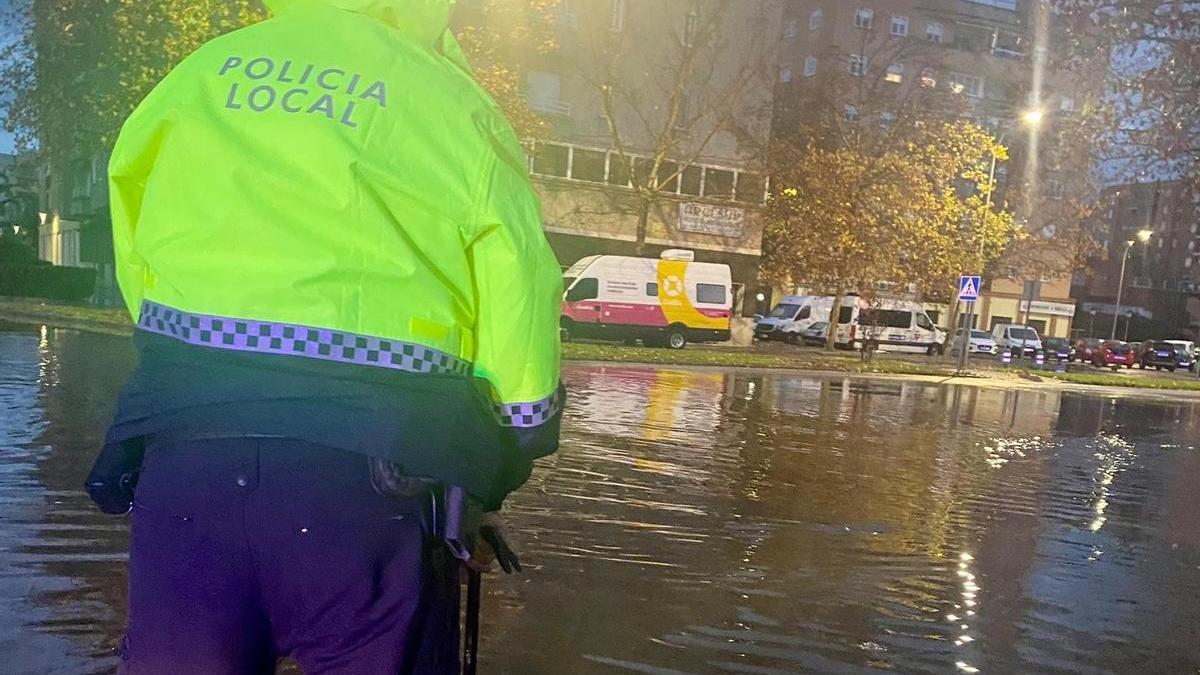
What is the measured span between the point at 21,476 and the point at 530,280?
6512mm

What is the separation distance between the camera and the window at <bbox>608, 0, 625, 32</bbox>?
32688mm

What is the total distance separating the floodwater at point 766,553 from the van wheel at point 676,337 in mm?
14635

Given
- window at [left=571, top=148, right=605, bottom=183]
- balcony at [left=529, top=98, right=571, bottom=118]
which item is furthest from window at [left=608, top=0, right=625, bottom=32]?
window at [left=571, top=148, right=605, bottom=183]

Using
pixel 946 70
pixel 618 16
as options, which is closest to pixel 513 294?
pixel 618 16

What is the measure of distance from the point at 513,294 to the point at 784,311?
40.0 m

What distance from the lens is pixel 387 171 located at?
1614mm

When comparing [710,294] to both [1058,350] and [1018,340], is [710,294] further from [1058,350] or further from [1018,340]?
[1058,350]

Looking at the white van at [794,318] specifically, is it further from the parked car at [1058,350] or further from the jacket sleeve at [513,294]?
the jacket sleeve at [513,294]

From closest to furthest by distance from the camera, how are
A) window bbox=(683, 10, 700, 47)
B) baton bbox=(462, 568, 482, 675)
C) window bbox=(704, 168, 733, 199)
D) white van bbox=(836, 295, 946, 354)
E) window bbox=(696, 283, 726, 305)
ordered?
baton bbox=(462, 568, 482, 675) < window bbox=(696, 283, 726, 305) < window bbox=(683, 10, 700, 47) < window bbox=(704, 168, 733, 199) < white van bbox=(836, 295, 946, 354)

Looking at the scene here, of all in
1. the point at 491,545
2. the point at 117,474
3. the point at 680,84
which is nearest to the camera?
the point at 117,474

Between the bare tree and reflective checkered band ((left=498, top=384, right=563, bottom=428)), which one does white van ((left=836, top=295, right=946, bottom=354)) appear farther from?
reflective checkered band ((left=498, top=384, right=563, bottom=428))

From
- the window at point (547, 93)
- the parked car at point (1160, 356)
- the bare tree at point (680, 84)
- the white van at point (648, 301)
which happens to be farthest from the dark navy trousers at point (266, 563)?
the parked car at point (1160, 356)

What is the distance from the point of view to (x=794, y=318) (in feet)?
Result: 131

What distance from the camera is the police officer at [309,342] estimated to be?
1.59 metres
